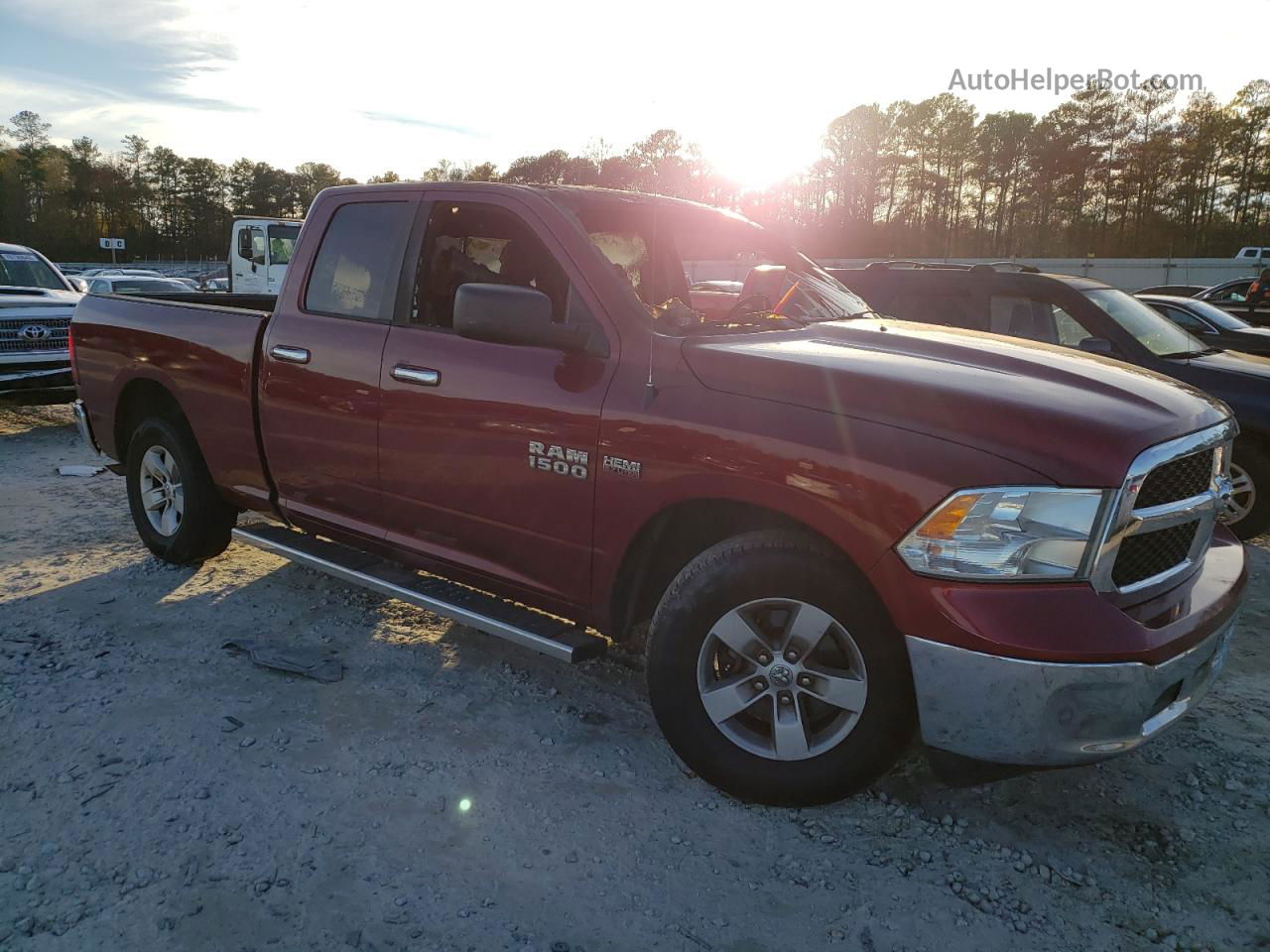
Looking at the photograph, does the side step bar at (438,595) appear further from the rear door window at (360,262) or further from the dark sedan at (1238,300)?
the dark sedan at (1238,300)

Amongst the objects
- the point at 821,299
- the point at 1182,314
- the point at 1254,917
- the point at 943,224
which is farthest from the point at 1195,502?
the point at 943,224

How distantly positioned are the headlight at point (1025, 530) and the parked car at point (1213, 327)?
769 cm

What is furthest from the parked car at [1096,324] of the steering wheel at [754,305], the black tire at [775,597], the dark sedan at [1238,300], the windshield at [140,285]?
the windshield at [140,285]

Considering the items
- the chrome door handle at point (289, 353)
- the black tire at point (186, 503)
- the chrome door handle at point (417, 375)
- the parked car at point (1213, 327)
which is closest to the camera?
the chrome door handle at point (417, 375)

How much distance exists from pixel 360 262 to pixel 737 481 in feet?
7.14

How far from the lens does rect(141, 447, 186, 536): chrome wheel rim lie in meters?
5.00

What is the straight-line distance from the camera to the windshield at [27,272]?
10781 millimetres


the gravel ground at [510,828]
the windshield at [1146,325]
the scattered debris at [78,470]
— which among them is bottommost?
the gravel ground at [510,828]

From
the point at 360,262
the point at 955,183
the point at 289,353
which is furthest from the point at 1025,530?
the point at 955,183

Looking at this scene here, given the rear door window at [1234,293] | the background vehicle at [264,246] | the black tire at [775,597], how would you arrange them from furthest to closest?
the rear door window at [1234,293] → the background vehicle at [264,246] → the black tire at [775,597]

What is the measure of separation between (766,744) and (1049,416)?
1.29m

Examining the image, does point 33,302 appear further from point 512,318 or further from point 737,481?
point 737,481

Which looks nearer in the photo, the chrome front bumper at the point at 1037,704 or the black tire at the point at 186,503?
the chrome front bumper at the point at 1037,704

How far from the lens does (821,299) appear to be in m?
4.12
